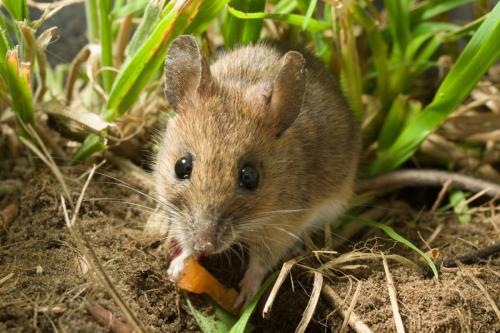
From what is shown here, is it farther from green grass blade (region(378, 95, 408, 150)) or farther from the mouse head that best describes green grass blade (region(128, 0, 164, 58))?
green grass blade (region(378, 95, 408, 150))

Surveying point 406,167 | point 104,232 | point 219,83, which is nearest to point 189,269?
point 104,232

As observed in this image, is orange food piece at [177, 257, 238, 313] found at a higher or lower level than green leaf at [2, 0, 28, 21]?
lower

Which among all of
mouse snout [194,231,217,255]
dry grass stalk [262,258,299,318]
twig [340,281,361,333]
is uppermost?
mouse snout [194,231,217,255]

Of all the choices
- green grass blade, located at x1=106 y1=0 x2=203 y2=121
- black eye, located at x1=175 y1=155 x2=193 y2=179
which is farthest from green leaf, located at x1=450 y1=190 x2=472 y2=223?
green grass blade, located at x1=106 y1=0 x2=203 y2=121

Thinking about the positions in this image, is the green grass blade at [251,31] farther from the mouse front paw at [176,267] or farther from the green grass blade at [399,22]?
the mouse front paw at [176,267]

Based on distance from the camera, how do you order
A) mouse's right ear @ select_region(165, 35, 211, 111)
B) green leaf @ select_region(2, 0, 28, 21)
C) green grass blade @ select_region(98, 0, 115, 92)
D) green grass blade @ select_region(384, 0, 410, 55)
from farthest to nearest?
green grass blade @ select_region(384, 0, 410, 55) → green grass blade @ select_region(98, 0, 115, 92) → green leaf @ select_region(2, 0, 28, 21) → mouse's right ear @ select_region(165, 35, 211, 111)

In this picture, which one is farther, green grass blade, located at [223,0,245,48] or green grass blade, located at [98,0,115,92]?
green grass blade, located at [223,0,245,48]

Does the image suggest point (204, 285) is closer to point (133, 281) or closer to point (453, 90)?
point (133, 281)

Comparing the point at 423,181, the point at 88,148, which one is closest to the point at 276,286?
the point at 88,148
